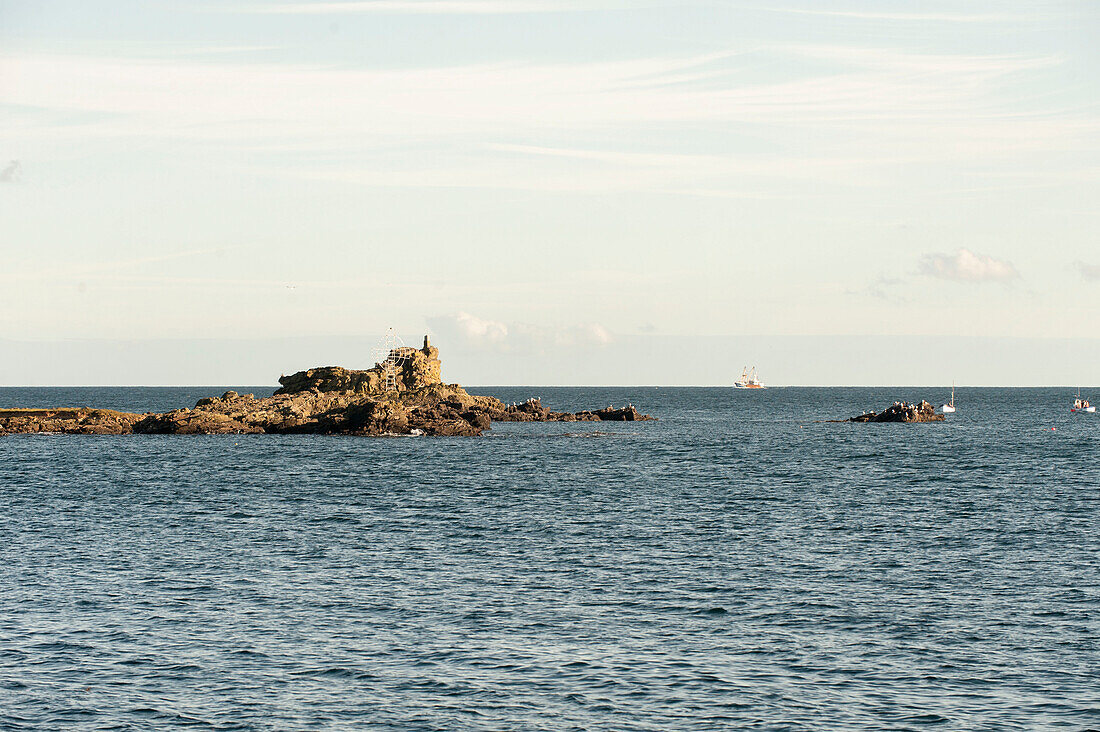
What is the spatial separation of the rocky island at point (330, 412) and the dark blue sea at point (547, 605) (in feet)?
179

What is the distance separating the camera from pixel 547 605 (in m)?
37.0

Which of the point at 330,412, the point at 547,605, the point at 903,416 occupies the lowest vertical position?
the point at 547,605

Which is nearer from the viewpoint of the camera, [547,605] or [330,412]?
[547,605]

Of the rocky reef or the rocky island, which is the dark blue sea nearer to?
the rocky island

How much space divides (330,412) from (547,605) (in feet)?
352

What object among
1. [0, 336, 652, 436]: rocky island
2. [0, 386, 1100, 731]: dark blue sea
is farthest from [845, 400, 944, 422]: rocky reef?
[0, 386, 1100, 731]: dark blue sea

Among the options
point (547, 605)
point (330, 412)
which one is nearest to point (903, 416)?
point (330, 412)

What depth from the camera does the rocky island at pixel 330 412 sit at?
438 feet

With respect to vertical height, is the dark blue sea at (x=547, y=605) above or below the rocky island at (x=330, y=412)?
below

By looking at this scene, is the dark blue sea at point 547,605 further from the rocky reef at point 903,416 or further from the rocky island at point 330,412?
the rocky reef at point 903,416

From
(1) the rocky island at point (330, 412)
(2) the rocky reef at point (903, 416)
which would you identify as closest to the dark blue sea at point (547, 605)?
(1) the rocky island at point (330, 412)

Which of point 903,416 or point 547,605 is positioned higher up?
point 903,416

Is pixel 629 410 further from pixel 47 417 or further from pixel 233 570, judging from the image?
pixel 233 570

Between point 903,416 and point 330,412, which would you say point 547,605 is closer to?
point 330,412
